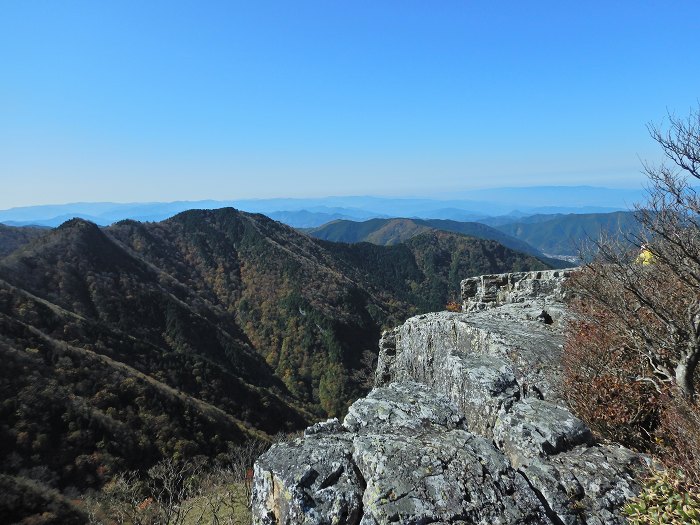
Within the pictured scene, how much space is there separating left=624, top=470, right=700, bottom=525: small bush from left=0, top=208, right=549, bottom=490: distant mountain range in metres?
62.0

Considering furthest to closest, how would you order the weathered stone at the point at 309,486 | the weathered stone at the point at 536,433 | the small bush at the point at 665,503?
the weathered stone at the point at 536,433, the weathered stone at the point at 309,486, the small bush at the point at 665,503

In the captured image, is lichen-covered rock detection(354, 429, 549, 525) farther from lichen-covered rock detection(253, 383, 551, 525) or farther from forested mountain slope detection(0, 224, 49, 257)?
forested mountain slope detection(0, 224, 49, 257)

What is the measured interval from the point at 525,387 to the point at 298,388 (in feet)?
407

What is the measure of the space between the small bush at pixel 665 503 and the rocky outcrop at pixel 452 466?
474 millimetres

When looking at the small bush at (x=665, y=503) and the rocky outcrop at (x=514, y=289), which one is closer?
the small bush at (x=665, y=503)

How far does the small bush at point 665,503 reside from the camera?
593 cm

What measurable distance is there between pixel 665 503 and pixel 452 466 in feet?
11.0

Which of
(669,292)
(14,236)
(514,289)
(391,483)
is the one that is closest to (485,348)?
(669,292)

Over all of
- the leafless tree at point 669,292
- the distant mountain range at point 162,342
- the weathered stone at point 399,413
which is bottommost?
the distant mountain range at point 162,342

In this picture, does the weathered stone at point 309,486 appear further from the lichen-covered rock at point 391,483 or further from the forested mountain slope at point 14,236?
the forested mountain slope at point 14,236

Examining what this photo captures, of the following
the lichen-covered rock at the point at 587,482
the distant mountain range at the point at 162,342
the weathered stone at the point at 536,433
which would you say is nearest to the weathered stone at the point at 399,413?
the weathered stone at the point at 536,433

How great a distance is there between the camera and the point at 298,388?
12850cm

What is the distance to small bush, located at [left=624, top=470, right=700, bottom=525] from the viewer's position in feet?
19.4

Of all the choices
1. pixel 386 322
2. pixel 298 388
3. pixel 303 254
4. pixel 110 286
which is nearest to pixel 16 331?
pixel 110 286
